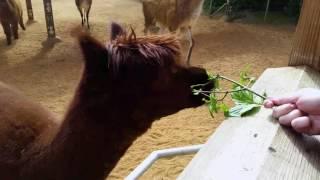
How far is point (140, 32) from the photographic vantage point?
25.7 ft

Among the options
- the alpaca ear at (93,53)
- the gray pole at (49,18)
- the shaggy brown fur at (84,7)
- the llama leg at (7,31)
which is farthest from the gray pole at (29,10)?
the alpaca ear at (93,53)

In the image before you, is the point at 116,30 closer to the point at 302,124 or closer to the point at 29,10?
the point at 302,124

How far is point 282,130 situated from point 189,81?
37.3 inches

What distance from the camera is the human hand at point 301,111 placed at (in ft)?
3.36

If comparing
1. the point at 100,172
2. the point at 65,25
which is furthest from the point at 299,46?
the point at 65,25

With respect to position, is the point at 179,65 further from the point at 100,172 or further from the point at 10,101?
the point at 10,101

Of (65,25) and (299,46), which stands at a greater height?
(299,46)

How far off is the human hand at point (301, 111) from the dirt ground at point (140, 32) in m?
2.53

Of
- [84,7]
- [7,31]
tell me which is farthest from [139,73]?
[84,7]

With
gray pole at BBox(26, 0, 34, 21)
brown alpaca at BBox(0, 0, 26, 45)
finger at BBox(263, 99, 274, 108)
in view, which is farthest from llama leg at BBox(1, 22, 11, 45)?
finger at BBox(263, 99, 274, 108)

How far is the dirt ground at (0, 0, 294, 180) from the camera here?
406 centimetres

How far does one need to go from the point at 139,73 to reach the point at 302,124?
91cm

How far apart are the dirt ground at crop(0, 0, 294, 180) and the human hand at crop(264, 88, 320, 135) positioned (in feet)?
8.29

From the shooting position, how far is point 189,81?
1.97 metres
